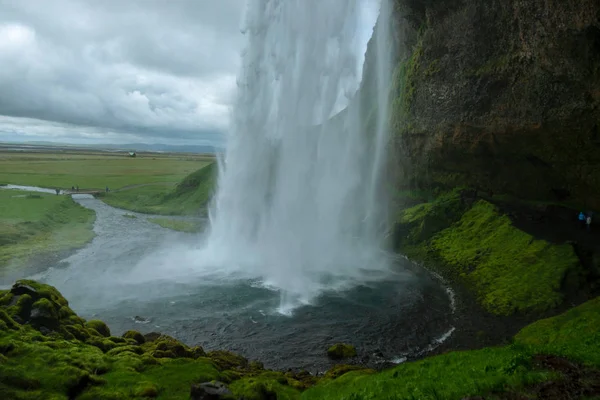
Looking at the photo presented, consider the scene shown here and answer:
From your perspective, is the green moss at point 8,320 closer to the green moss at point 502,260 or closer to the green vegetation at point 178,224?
the green moss at point 502,260

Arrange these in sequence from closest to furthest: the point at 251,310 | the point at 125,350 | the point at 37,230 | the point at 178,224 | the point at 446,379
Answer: the point at 446,379, the point at 125,350, the point at 251,310, the point at 37,230, the point at 178,224

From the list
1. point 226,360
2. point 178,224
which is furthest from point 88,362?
point 178,224

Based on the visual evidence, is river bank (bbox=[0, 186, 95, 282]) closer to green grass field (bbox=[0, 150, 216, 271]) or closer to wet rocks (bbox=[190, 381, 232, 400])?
green grass field (bbox=[0, 150, 216, 271])

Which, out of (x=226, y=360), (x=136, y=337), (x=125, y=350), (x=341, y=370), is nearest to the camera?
(x=125, y=350)

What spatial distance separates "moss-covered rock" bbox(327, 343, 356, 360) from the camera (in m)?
23.4

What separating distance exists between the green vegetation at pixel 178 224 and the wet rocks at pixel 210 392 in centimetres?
5006

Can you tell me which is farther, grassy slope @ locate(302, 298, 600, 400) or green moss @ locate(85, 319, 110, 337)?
green moss @ locate(85, 319, 110, 337)

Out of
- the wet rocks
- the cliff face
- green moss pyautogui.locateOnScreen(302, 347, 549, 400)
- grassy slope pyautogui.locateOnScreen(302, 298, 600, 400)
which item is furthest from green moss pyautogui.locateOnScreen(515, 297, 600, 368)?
the cliff face

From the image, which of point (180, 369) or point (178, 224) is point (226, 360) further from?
point (178, 224)

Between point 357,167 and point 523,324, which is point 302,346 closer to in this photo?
point 523,324

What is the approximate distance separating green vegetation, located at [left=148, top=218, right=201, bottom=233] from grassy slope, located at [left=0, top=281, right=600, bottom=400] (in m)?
41.9

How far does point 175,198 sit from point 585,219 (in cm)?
7302

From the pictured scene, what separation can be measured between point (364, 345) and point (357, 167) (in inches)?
1664

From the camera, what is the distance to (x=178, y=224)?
67.6m
